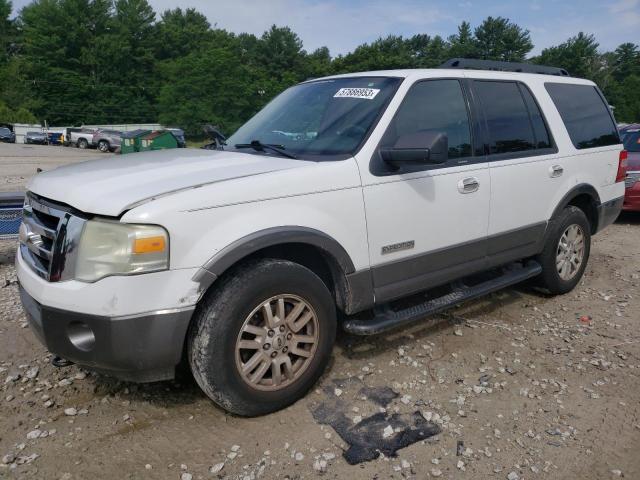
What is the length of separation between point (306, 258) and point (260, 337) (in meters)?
0.61

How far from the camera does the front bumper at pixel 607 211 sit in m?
5.06

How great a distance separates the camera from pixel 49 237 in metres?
2.65

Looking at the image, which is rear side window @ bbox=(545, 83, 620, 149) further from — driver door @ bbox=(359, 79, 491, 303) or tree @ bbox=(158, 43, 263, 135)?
tree @ bbox=(158, 43, 263, 135)

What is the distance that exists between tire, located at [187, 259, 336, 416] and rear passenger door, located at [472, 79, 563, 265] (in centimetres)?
173

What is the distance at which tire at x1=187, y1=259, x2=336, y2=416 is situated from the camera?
262cm

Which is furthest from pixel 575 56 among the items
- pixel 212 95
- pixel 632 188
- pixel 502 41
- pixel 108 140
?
pixel 632 188

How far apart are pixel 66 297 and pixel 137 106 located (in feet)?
248

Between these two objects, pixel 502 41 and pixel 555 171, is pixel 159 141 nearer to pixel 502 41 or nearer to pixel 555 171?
pixel 555 171

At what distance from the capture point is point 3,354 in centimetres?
364

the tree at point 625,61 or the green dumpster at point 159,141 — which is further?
the tree at point 625,61

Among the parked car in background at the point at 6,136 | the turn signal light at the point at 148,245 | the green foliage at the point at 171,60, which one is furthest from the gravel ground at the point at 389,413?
the green foliage at the point at 171,60

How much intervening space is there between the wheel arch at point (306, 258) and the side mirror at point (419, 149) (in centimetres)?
64

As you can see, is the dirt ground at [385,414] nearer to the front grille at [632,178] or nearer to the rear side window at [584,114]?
the rear side window at [584,114]

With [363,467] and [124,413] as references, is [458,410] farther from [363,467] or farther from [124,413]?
[124,413]
